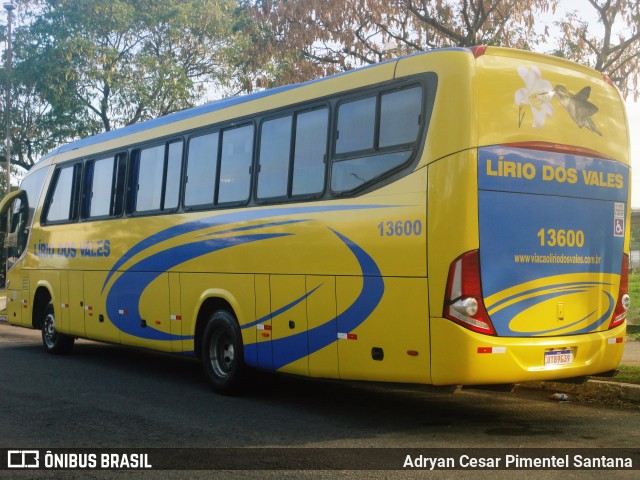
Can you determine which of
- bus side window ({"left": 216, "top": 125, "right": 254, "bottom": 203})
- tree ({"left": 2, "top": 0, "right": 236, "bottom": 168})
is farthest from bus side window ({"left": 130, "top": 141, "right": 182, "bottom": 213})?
tree ({"left": 2, "top": 0, "right": 236, "bottom": 168})

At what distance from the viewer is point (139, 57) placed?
34.3 meters

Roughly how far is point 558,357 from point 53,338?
9945 mm

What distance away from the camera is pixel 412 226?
8062 mm

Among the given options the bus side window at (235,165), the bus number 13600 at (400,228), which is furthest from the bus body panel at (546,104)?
the bus side window at (235,165)

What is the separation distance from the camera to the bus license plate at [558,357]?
26.6 ft

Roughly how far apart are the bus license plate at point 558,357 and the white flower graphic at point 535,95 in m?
2.14

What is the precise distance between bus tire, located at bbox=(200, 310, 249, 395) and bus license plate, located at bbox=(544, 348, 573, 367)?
3.78m

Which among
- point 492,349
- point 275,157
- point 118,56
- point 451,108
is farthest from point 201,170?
point 118,56

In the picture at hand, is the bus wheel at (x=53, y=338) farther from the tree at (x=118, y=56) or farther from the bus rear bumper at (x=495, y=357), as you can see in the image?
the tree at (x=118, y=56)

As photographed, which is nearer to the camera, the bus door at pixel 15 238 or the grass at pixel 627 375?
the grass at pixel 627 375

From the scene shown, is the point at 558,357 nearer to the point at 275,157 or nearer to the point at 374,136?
the point at 374,136

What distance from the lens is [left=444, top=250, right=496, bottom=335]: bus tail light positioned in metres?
7.72

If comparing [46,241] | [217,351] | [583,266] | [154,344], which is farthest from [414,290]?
[46,241]

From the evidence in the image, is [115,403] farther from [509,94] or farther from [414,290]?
[509,94]
